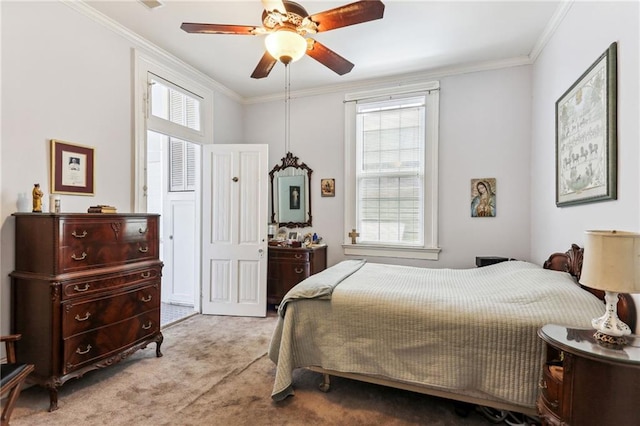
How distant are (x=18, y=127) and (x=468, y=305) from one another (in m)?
3.43

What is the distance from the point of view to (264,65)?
2.68 metres

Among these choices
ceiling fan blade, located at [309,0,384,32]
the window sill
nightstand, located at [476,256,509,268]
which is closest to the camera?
ceiling fan blade, located at [309,0,384,32]

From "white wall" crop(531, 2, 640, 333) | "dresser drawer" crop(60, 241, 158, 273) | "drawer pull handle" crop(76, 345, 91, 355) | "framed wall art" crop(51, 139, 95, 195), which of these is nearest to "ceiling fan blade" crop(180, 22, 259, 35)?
"framed wall art" crop(51, 139, 95, 195)

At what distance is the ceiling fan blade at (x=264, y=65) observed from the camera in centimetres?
257

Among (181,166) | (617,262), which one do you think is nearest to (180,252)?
(181,166)

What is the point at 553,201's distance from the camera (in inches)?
111

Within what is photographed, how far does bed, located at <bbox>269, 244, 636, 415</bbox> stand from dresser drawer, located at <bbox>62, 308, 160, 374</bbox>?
125cm

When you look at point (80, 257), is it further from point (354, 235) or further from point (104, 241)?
point (354, 235)

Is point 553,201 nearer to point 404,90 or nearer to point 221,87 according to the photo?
point 404,90

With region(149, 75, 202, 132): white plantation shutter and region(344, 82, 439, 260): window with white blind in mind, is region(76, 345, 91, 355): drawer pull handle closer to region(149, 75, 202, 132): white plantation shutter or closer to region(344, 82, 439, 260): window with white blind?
region(149, 75, 202, 132): white plantation shutter

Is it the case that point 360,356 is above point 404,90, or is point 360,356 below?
below

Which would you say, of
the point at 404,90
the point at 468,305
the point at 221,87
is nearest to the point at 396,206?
the point at 404,90

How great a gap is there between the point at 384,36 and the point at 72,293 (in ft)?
11.3

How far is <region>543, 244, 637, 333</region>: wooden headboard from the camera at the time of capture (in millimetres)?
1696
